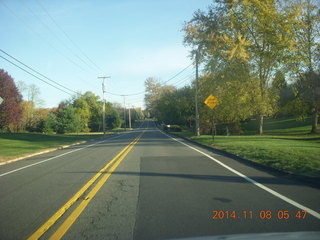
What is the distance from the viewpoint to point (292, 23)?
85.8 feet

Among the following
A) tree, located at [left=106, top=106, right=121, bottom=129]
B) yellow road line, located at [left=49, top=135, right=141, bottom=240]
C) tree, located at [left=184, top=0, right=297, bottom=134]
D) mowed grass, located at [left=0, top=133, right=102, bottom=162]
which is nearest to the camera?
yellow road line, located at [left=49, top=135, right=141, bottom=240]

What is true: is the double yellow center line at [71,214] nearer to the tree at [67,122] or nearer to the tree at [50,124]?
the tree at [67,122]

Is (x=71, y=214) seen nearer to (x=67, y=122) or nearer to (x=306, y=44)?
(x=306, y=44)

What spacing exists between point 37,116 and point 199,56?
183 ft

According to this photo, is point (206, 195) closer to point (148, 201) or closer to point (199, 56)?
point (148, 201)

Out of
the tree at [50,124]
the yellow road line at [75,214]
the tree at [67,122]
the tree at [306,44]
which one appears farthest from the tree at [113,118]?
the yellow road line at [75,214]

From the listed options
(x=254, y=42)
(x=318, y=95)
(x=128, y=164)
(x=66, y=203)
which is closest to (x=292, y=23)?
(x=254, y=42)

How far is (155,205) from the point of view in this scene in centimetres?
540

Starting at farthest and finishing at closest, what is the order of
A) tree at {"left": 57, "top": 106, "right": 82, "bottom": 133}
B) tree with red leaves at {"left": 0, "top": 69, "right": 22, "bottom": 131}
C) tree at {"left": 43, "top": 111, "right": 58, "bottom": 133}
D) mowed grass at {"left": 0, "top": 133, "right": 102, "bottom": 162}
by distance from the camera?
tree at {"left": 57, "top": 106, "right": 82, "bottom": 133}
tree at {"left": 43, "top": 111, "right": 58, "bottom": 133}
tree with red leaves at {"left": 0, "top": 69, "right": 22, "bottom": 131}
mowed grass at {"left": 0, "top": 133, "right": 102, "bottom": 162}

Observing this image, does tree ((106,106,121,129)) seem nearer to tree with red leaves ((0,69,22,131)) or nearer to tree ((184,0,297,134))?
tree with red leaves ((0,69,22,131))
